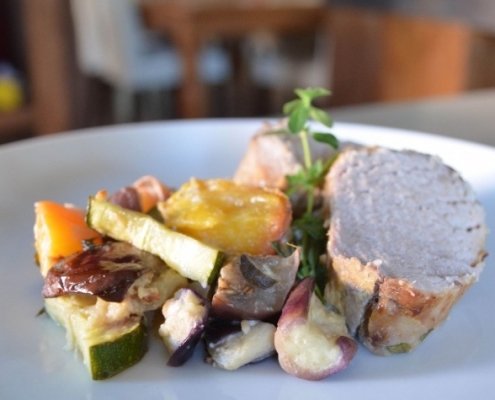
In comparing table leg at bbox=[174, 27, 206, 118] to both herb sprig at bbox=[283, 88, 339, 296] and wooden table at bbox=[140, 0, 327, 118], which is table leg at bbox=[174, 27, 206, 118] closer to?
wooden table at bbox=[140, 0, 327, 118]

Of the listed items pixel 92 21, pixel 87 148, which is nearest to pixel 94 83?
pixel 92 21

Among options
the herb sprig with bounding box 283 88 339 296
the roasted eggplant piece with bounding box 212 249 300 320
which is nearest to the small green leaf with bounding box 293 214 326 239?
the herb sprig with bounding box 283 88 339 296

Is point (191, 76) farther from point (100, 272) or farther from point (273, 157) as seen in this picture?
point (100, 272)

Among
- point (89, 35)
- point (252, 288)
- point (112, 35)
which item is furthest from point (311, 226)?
point (89, 35)

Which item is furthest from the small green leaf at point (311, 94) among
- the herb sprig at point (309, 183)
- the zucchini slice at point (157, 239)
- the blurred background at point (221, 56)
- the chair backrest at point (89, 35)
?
the chair backrest at point (89, 35)

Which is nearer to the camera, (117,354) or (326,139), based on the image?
(117,354)

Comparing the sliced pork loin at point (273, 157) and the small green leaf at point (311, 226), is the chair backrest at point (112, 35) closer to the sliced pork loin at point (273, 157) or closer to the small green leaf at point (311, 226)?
the sliced pork loin at point (273, 157)

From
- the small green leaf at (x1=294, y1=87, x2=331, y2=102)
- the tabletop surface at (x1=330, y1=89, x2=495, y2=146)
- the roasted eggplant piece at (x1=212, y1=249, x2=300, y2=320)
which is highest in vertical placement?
the small green leaf at (x1=294, y1=87, x2=331, y2=102)
